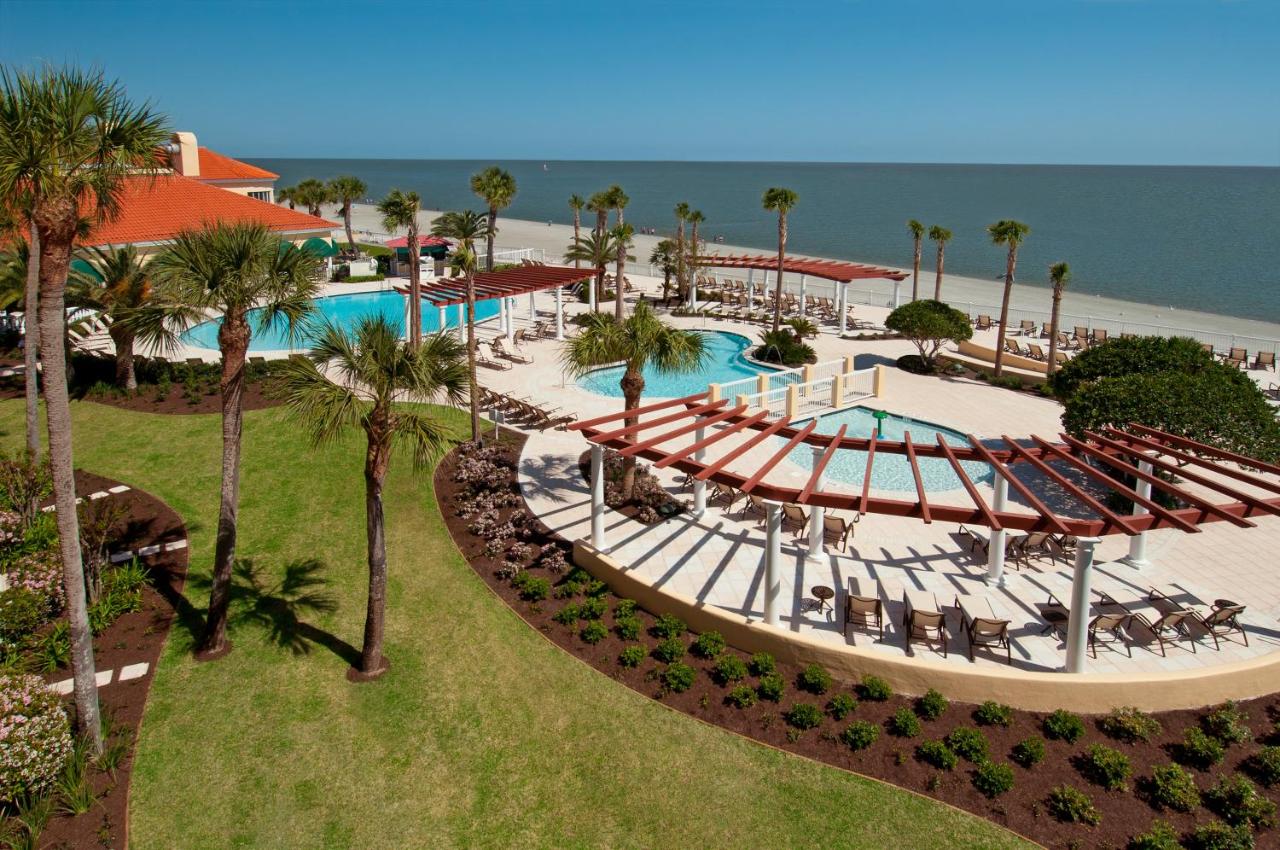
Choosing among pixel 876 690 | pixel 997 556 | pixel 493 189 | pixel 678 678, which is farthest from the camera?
pixel 493 189

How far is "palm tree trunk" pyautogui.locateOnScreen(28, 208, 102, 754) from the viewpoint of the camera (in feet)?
30.4

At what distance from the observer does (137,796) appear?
10461 mm

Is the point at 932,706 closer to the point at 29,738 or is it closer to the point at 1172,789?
the point at 1172,789

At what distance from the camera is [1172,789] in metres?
10.1

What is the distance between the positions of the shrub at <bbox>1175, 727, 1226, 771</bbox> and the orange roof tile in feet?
111

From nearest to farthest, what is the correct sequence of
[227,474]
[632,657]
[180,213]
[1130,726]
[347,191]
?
[1130,726] → [227,474] → [632,657] → [180,213] → [347,191]

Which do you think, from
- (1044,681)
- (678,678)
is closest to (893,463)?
(1044,681)

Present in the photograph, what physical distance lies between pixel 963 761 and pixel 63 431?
40.4 ft

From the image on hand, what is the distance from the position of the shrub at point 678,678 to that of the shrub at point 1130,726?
5.84m

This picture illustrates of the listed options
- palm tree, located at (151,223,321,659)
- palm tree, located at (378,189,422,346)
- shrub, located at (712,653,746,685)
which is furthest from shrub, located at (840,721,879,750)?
palm tree, located at (378,189,422,346)

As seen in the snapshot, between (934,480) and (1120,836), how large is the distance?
458 inches

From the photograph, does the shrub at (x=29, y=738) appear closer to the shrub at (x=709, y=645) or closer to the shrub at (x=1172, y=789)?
the shrub at (x=709, y=645)

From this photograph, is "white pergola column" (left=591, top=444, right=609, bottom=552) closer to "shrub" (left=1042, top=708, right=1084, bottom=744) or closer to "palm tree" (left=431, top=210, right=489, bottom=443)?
"palm tree" (left=431, top=210, right=489, bottom=443)

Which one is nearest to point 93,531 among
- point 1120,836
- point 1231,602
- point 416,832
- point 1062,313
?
point 416,832
